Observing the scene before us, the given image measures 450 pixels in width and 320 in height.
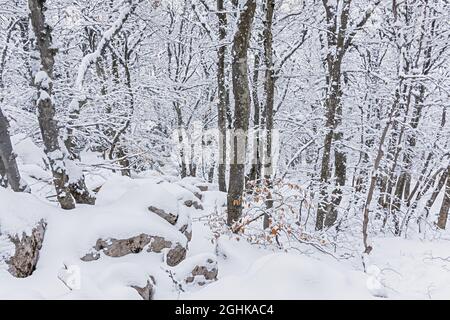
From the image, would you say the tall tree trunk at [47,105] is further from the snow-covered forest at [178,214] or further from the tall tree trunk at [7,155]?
the tall tree trunk at [7,155]

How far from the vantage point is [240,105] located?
23.6 feet

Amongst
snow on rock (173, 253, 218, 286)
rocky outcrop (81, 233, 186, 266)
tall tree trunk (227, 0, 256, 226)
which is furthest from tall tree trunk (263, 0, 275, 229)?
snow on rock (173, 253, 218, 286)

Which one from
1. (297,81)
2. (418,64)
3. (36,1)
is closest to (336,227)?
(418,64)

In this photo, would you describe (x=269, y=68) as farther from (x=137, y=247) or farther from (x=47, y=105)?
(x=137, y=247)

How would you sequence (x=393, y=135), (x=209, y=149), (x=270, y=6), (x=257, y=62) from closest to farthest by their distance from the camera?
(x=270, y=6) < (x=393, y=135) < (x=257, y=62) < (x=209, y=149)

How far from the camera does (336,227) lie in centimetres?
871

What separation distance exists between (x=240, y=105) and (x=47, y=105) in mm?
3572

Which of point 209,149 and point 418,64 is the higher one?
point 418,64

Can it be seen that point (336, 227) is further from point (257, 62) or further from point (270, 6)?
point (257, 62)

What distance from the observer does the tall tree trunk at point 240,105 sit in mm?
6852

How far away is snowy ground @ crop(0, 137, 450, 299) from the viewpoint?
135 inches

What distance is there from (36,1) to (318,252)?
7011 mm

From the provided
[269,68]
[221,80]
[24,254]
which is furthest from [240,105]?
[221,80]

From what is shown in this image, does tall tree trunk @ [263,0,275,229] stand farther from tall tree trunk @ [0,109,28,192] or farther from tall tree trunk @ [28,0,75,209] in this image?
tall tree trunk @ [0,109,28,192]
